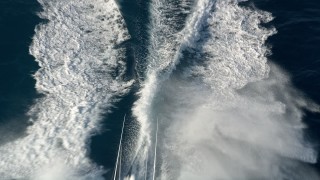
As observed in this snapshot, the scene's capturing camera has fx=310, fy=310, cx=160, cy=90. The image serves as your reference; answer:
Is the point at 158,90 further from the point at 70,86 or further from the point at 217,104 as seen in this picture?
the point at 70,86

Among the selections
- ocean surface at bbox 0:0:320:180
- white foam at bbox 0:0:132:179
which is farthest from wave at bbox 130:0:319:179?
white foam at bbox 0:0:132:179

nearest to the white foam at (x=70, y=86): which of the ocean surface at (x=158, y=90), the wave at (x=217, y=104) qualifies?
the ocean surface at (x=158, y=90)

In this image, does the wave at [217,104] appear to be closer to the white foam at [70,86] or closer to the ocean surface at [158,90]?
the ocean surface at [158,90]

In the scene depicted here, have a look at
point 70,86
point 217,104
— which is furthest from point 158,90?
point 70,86

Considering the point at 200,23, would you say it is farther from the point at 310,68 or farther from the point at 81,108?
the point at 81,108

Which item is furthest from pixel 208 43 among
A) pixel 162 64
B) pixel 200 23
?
pixel 162 64

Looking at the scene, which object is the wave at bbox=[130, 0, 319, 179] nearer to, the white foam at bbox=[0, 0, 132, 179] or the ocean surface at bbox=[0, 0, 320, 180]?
the ocean surface at bbox=[0, 0, 320, 180]

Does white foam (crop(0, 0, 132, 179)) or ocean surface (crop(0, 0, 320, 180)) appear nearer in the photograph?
white foam (crop(0, 0, 132, 179))
